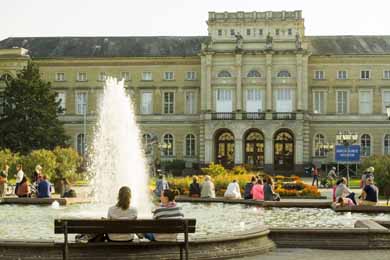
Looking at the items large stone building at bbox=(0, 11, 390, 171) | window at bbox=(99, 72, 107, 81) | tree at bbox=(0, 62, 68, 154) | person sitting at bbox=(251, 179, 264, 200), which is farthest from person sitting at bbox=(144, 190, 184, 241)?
window at bbox=(99, 72, 107, 81)

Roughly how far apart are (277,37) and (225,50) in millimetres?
5123

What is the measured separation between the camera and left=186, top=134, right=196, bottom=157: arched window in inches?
3123

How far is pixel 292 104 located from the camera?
2997 inches

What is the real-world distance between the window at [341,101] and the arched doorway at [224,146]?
10543 mm

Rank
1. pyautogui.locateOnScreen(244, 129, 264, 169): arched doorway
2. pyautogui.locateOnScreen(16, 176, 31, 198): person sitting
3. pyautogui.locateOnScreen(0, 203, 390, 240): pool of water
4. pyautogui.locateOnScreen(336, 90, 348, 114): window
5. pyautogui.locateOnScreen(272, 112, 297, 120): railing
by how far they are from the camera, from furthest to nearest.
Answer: pyautogui.locateOnScreen(336, 90, 348, 114): window → pyautogui.locateOnScreen(244, 129, 264, 169): arched doorway → pyautogui.locateOnScreen(272, 112, 297, 120): railing → pyautogui.locateOnScreen(16, 176, 31, 198): person sitting → pyautogui.locateOnScreen(0, 203, 390, 240): pool of water

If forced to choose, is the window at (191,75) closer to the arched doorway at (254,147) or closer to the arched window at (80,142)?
the arched doorway at (254,147)

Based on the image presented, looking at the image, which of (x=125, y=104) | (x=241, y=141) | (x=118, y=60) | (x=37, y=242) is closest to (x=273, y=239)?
(x=37, y=242)

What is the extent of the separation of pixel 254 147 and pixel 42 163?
3540 centimetres

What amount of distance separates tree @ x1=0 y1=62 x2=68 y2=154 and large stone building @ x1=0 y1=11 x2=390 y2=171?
837cm

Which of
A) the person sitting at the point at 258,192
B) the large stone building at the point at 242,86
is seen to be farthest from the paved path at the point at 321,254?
the large stone building at the point at 242,86

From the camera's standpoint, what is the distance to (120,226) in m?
13.6

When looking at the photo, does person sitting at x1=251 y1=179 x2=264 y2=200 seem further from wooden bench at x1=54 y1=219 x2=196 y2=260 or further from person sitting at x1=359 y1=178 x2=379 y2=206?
wooden bench at x1=54 y1=219 x2=196 y2=260

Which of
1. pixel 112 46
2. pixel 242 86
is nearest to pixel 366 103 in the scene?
pixel 242 86

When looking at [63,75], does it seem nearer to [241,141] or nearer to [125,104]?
[241,141]
